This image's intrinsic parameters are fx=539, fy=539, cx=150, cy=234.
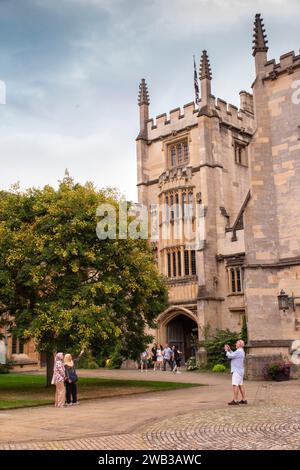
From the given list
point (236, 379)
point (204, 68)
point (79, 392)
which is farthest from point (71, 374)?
point (204, 68)

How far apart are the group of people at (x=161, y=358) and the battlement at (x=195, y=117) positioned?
1592 cm

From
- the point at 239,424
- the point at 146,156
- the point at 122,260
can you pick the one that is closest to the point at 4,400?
the point at 122,260

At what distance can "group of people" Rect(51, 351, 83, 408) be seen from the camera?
14922 millimetres

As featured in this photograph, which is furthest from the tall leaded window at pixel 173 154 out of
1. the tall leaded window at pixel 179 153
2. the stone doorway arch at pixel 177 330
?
the stone doorway arch at pixel 177 330

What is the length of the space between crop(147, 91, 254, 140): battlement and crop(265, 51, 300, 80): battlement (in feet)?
41.7

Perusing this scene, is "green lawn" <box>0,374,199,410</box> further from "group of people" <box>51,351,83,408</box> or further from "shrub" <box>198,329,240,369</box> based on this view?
"shrub" <box>198,329,240,369</box>

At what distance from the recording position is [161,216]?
38.8 metres

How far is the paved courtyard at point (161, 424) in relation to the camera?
8617 millimetres

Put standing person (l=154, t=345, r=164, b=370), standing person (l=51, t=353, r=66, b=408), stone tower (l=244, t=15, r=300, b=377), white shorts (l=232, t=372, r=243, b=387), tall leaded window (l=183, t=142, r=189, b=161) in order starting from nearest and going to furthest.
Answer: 1. white shorts (l=232, t=372, r=243, b=387)
2. standing person (l=51, t=353, r=66, b=408)
3. stone tower (l=244, t=15, r=300, b=377)
4. standing person (l=154, t=345, r=164, b=370)
5. tall leaded window (l=183, t=142, r=189, b=161)

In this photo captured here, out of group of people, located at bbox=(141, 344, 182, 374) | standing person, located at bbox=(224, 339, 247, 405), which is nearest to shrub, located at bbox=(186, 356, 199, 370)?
group of people, located at bbox=(141, 344, 182, 374)

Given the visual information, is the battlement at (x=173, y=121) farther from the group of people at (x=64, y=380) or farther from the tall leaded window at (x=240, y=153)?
the group of people at (x=64, y=380)

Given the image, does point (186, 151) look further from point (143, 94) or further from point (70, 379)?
point (70, 379)
